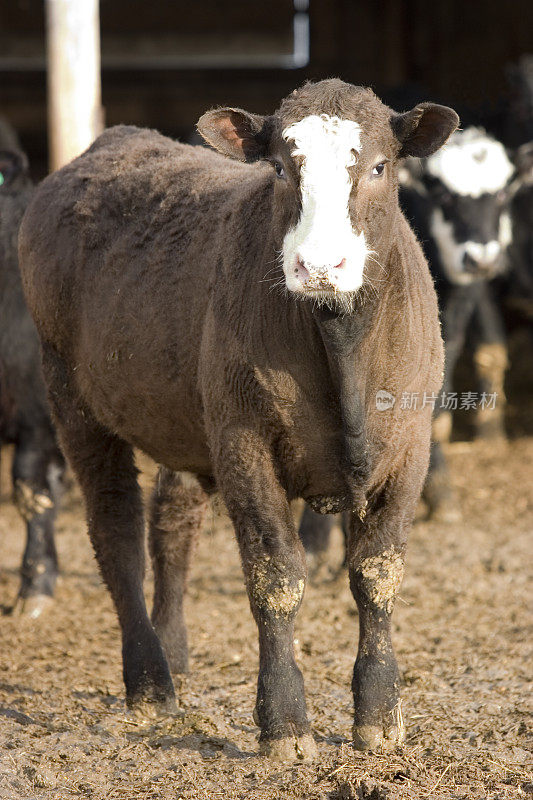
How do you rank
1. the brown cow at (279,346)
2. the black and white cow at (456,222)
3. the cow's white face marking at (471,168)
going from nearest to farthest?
1. the brown cow at (279,346)
2. the black and white cow at (456,222)
3. the cow's white face marking at (471,168)

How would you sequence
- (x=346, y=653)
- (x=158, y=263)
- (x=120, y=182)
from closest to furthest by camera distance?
(x=158, y=263) < (x=120, y=182) < (x=346, y=653)

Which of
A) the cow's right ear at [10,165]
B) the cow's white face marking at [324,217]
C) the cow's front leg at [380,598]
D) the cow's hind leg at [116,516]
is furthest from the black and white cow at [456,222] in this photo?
the cow's white face marking at [324,217]

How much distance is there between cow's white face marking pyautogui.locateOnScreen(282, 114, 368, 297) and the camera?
3.01 meters

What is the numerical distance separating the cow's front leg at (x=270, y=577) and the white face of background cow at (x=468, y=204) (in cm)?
437

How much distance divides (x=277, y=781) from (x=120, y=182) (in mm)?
2325

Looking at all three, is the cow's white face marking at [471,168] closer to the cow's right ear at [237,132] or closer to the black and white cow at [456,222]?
the black and white cow at [456,222]

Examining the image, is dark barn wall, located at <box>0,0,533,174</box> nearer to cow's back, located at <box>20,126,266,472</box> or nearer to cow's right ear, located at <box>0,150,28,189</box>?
cow's right ear, located at <box>0,150,28,189</box>

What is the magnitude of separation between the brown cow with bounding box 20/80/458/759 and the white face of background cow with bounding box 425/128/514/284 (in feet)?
11.8

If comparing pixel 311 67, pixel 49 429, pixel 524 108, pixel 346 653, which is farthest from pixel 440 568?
pixel 311 67

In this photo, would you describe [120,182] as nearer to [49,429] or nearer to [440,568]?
[49,429]

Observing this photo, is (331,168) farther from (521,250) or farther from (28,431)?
(521,250)

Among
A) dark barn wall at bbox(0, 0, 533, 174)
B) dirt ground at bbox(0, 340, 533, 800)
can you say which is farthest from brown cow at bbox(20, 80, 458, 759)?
dark barn wall at bbox(0, 0, 533, 174)

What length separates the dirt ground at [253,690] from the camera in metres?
3.42

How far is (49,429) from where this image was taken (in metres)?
6.02
